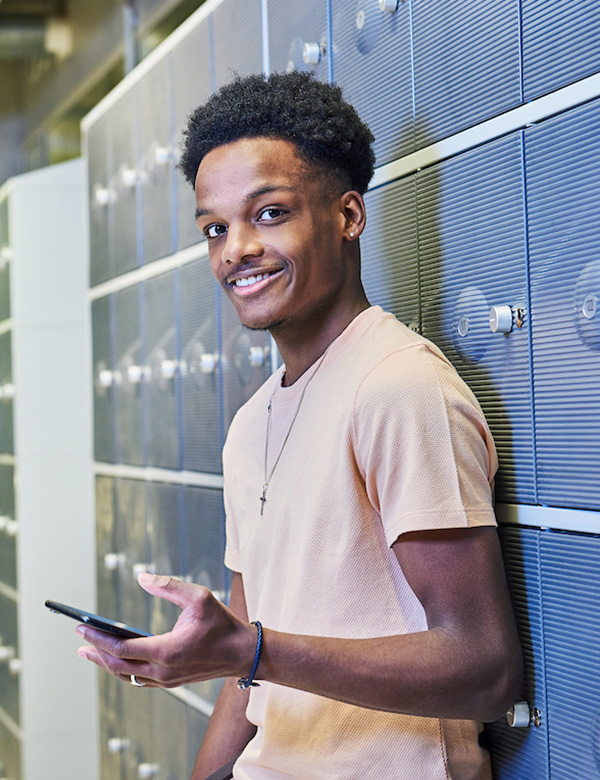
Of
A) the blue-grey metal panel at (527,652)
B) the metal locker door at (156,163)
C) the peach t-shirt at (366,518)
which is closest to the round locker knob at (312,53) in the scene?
the peach t-shirt at (366,518)

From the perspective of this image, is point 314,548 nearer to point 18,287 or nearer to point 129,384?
point 129,384

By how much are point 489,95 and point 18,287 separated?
9.25 feet

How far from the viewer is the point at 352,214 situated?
1.29 meters

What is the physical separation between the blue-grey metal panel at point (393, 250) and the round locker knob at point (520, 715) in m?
0.54

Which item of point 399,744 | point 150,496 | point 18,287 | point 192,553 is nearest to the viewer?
point 399,744

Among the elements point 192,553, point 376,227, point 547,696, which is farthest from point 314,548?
point 192,553

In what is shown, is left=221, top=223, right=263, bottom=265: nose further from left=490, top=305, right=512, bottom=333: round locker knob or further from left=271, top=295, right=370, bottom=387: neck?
left=490, top=305, right=512, bottom=333: round locker knob

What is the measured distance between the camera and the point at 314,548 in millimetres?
1182

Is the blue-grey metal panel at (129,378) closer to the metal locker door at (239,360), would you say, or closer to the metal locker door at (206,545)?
the metal locker door at (206,545)

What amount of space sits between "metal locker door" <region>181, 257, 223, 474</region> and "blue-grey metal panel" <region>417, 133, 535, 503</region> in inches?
32.6

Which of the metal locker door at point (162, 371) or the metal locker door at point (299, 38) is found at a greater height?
the metal locker door at point (299, 38)

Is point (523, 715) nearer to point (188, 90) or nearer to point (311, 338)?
point (311, 338)

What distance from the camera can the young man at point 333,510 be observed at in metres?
1.00

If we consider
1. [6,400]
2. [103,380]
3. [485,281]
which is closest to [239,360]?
[485,281]
